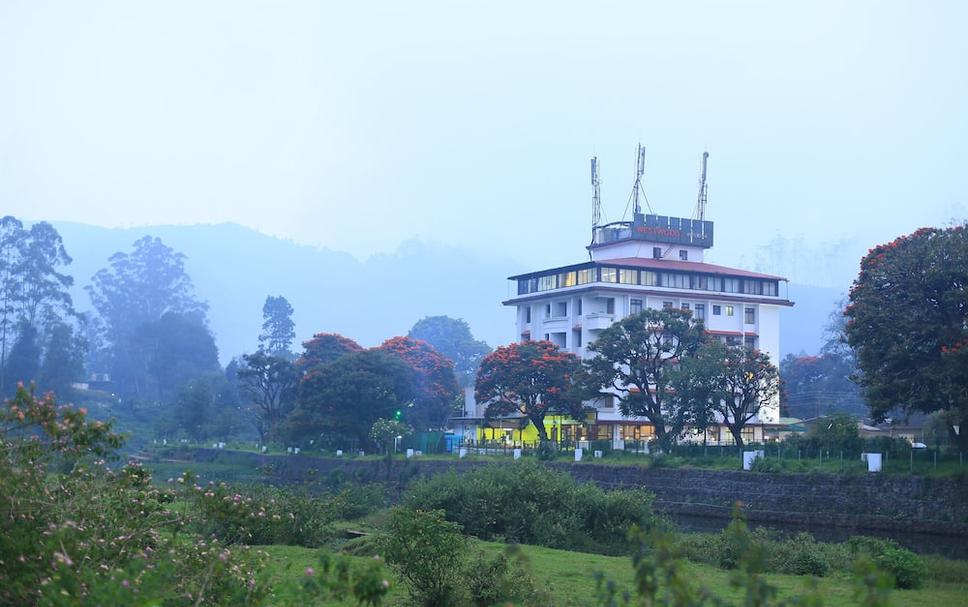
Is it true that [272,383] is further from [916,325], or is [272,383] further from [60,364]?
[916,325]

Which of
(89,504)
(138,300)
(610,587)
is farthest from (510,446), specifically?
(138,300)

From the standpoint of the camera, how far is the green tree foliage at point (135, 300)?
454 feet

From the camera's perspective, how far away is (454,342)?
14088cm

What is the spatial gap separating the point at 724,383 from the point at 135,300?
123792 millimetres

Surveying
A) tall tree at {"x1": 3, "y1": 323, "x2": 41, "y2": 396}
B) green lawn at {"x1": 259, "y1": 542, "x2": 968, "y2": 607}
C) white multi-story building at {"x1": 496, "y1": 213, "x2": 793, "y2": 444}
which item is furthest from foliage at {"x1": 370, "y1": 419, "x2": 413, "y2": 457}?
green lawn at {"x1": 259, "y1": 542, "x2": 968, "y2": 607}

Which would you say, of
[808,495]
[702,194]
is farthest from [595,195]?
[808,495]

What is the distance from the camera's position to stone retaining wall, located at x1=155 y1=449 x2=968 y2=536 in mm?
34812

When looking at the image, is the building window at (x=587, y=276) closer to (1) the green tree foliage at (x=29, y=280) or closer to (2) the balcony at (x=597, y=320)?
(2) the balcony at (x=597, y=320)

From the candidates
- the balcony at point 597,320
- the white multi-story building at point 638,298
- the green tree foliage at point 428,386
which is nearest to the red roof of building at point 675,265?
the white multi-story building at point 638,298

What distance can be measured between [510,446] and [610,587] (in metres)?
56.4

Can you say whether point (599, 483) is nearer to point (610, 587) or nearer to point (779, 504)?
point (779, 504)

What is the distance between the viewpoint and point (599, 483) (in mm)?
50594

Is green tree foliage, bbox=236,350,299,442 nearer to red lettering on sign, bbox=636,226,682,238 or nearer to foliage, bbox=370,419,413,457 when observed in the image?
foliage, bbox=370,419,413,457

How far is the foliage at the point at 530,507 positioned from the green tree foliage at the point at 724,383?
75.3 ft
